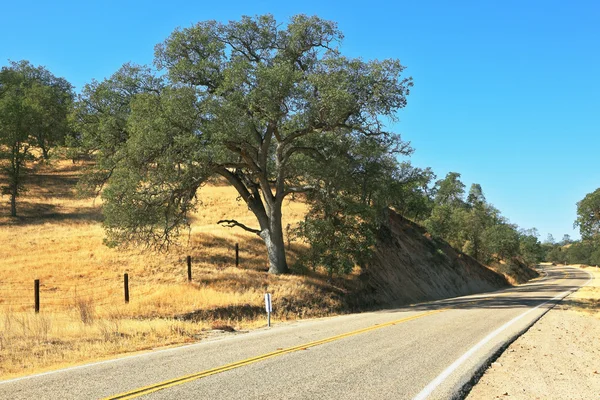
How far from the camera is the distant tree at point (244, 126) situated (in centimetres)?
2011

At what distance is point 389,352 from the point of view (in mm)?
9203

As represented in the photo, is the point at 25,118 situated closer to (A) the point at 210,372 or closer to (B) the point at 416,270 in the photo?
(B) the point at 416,270

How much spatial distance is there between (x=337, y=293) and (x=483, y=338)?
13166 millimetres

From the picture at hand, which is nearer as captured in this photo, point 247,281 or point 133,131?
point 133,131

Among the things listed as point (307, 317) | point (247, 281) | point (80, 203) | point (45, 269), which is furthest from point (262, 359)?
point (80, 203)

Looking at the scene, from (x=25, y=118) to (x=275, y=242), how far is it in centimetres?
3331

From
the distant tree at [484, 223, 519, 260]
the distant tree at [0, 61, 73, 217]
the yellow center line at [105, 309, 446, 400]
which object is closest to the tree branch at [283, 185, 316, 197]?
the yellow center line at [105, 309, 446, 400]

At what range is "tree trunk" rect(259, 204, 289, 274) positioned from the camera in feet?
79.3

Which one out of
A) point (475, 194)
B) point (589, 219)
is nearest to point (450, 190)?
point (475, 194)

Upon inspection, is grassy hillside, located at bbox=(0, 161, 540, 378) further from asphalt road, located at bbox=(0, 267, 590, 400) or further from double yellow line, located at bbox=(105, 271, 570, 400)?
double yellow line, located at bbox=(105, 271, 570, 400)

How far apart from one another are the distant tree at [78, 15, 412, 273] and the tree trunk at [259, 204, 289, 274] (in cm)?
5

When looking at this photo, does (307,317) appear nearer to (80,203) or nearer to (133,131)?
(133,131)

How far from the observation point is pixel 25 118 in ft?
146

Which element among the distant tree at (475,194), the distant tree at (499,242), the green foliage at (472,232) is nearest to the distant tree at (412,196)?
the green foliage at (472,232)
